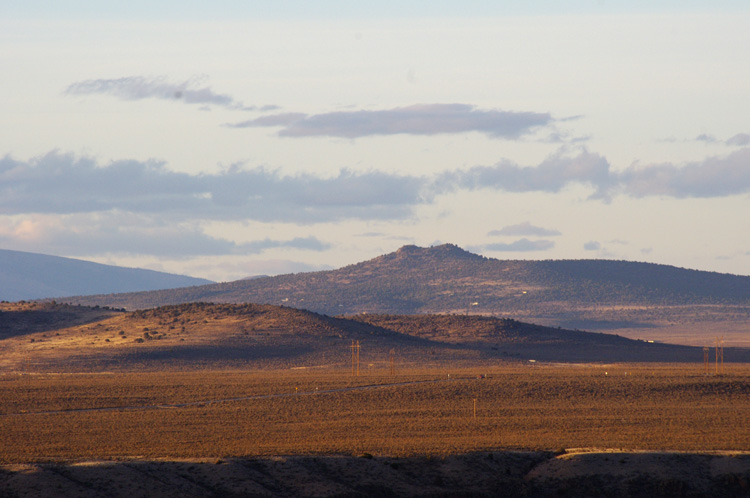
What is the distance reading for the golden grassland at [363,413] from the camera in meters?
37.7

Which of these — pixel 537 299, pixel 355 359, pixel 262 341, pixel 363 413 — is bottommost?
pixel 363 413

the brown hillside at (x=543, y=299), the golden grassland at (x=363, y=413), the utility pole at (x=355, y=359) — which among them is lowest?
the golden grassland at (x=363, y=413)

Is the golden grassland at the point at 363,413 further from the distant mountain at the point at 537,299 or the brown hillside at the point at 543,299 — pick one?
the distant mountain at the point at 537,299

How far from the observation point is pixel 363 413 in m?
50.8

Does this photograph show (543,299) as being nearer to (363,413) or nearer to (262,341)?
(262,341)

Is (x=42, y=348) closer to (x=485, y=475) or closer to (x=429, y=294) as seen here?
(x=485, y=475)

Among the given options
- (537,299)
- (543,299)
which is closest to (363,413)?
(537,299)

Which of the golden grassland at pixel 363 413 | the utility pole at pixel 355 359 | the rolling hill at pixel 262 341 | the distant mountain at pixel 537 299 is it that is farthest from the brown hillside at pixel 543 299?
the golden grassland at pixel 363 413

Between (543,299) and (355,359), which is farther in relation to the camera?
(543,299)

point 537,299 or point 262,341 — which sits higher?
point 537,299

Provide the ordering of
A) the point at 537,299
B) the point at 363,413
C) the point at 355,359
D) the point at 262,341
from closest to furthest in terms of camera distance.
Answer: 1. the point at 363,413
2. the point at 355,359
3. the point at 262,341
4. the point at 537,299

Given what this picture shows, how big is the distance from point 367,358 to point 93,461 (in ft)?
204

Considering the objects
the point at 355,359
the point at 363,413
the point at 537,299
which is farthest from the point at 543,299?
the point at 363,413

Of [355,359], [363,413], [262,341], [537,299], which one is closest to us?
[363,413]
